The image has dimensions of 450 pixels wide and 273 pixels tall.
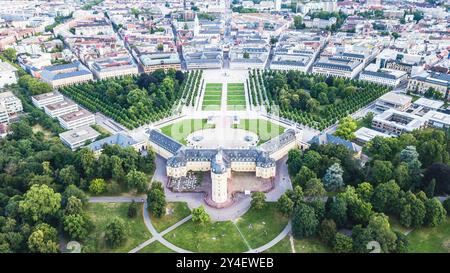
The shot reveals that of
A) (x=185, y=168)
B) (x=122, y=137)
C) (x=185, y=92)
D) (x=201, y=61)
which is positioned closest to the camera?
(x=185, y=168)

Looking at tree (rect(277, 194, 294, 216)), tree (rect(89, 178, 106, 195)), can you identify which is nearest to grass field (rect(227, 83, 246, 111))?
tree (rect(277, 194, 294, 216))

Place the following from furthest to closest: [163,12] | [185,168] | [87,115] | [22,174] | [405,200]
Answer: [163,12]
[87,115]
[185,168]
[22,174]
[405,200]

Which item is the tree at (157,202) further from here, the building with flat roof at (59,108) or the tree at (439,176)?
the building with flat roof at (59,108)

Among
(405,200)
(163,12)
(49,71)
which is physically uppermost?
(163,12)

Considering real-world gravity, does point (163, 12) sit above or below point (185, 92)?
above

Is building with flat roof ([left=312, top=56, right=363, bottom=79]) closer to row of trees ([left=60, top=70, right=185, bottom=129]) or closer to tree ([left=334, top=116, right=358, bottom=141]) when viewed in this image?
tree ([left=334, top=116, right=358, bottom=141])

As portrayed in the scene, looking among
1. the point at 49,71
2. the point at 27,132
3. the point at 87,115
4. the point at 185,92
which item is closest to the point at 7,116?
the point at 27,132

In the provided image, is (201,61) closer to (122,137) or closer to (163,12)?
(122,137)
